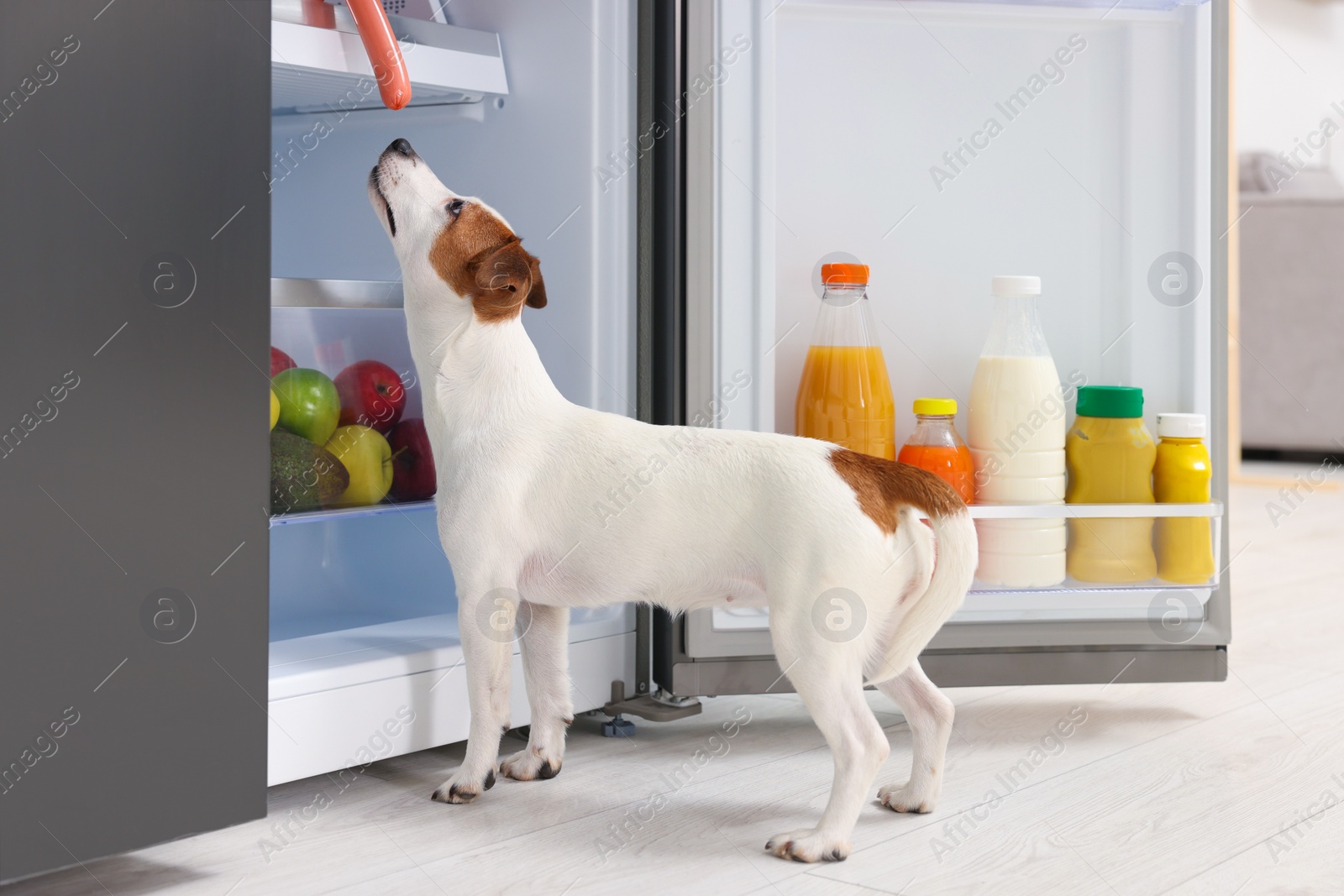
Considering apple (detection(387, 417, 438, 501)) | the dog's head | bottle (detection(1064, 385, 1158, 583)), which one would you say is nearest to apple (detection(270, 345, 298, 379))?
apple (detection(387, 417, 438, 501))

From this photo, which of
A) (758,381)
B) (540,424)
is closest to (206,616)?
(540,424)

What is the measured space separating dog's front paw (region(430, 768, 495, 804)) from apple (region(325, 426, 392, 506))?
0.34 metres

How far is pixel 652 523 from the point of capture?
3.75 ft

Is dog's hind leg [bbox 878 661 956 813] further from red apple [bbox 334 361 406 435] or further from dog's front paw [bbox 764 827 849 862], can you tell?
red apple [bbox 334 361 406 435]

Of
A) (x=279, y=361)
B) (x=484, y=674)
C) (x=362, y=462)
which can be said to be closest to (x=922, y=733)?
(x=484, y=674)

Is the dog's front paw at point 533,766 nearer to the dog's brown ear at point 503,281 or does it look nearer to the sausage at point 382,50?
the dog's brown ear at point 503,281

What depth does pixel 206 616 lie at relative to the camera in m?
1.02

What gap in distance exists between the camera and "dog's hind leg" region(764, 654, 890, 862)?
1084 millimetres

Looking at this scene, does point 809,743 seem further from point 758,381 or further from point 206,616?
point 206,616

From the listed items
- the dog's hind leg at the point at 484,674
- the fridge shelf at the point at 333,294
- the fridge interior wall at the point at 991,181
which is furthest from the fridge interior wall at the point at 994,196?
the fridge shelf at the point at 333,294

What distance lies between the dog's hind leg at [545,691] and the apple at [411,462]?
25cm

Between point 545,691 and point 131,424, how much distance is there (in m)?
0.54

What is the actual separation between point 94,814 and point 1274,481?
4.04 m

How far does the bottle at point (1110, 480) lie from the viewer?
4.66ft
